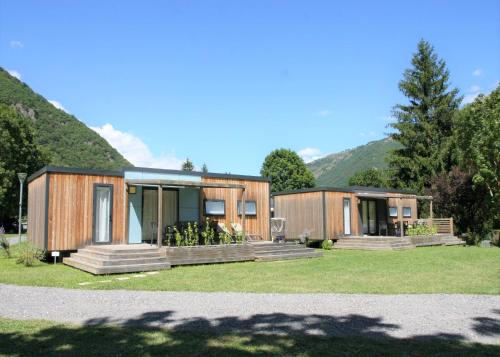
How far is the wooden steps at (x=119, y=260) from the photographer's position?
10758mm

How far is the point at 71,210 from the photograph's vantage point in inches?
515

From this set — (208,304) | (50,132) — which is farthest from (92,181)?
(50,132)

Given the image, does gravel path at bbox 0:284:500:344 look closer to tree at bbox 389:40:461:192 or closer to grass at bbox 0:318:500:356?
grass at bbox 0:318:500:356

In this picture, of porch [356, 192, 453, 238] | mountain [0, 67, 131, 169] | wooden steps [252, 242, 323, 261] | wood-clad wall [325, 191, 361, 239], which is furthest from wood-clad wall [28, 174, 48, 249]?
mountain [0, 67, 131, 169]

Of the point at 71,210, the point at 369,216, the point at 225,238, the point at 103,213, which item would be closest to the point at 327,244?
the point at 369,216

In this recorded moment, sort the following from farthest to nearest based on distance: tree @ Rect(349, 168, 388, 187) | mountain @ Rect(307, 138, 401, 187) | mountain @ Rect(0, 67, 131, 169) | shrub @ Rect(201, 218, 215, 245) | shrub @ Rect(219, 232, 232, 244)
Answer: mountain @ Rect(307, 138, 401, 187) → mountain @ Rect(0, 67, 131, 169) → tree @ Rect(349, 168, 388, 187) → shrub @ Rect(219, 232, 232, 244) → shrub @ Rect(201, 218, 215, 245)

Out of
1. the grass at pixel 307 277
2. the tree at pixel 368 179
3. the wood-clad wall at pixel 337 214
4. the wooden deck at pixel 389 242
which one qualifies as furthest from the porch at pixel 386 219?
the tree at pixel 368 179

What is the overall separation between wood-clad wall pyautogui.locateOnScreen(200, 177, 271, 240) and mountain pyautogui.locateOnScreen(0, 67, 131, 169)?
44.0 metres

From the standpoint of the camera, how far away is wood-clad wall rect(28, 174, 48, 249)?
12.8 meters

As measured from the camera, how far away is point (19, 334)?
16.8 feet

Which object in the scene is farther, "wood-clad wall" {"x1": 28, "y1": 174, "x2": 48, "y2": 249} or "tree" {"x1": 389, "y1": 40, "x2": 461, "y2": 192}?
"tree" {"x1": 389, "y1": 40, "x2": 461, "y2": 192}

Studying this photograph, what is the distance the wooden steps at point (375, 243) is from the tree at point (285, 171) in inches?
949

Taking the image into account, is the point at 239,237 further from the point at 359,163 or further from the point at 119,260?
the point at 359,163

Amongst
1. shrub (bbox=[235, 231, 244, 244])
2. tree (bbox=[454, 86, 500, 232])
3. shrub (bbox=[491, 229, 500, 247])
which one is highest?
tree (bbox=[454, 86, 500, 232])
